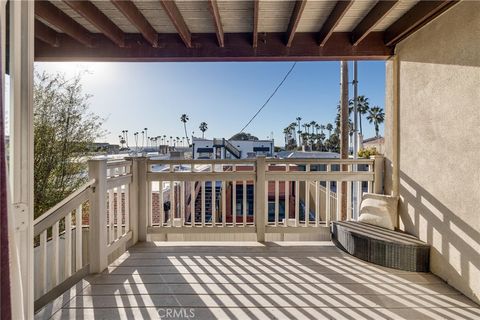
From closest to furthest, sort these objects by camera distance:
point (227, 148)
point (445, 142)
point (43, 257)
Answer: point (43, 257), point (445, 142), point (227, 148)

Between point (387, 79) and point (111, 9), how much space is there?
3253 millimetres

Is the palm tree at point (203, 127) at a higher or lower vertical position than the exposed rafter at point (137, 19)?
higher

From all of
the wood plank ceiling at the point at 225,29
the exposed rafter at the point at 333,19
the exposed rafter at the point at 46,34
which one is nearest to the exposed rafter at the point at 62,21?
the wood plank ceiling at the point at 225,29

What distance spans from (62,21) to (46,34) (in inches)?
19.0

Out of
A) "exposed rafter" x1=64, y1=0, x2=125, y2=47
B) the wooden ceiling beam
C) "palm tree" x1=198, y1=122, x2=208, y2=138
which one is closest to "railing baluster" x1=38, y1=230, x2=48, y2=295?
"exposed rafter" x1=64, y1=0, x2=125, y2=47

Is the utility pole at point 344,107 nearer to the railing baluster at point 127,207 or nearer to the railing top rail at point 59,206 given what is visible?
the railing baluster at point 127,207

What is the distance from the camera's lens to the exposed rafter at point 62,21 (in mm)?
2463

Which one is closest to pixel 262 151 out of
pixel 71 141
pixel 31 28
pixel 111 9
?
pixel 71 141

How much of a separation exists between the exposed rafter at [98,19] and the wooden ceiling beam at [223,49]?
0.42 ft

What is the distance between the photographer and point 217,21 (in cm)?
264

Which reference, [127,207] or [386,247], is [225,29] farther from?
[386,247]

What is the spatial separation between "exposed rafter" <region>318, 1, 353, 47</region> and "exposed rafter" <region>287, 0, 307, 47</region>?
369mm

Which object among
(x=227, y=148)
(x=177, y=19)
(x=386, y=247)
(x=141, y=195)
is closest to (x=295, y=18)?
(x=177, y=19)

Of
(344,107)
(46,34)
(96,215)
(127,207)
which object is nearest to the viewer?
(96,215)
